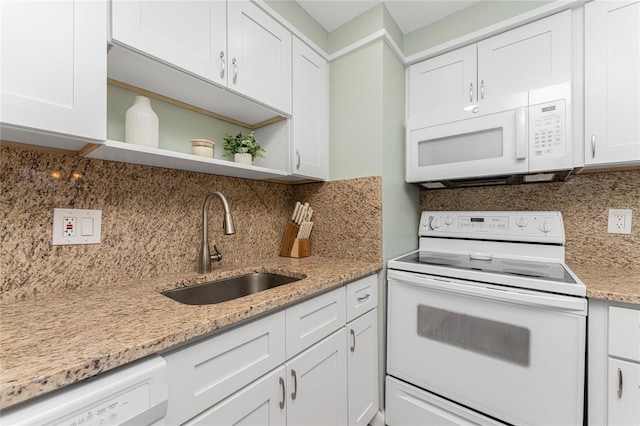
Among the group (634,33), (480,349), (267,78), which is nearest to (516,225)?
(480,349)

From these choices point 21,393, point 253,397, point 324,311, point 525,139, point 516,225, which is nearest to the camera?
point 21,393

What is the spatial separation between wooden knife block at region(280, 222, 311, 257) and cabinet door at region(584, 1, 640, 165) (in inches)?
61.6

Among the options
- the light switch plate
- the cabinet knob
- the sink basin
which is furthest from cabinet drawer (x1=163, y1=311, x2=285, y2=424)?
the cabinet knob

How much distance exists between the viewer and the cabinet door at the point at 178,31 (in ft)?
3.02

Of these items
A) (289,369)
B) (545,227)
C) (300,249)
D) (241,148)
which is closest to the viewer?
(289,369)

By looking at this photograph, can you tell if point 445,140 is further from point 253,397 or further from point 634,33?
point 253,397

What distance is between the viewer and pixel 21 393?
18.7 inches

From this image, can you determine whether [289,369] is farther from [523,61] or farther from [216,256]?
[523,61]

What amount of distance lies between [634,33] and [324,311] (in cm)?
189

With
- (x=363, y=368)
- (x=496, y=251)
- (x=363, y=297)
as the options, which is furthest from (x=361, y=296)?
(x=496, y=251)

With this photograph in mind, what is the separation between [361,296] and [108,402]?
3.69 feet

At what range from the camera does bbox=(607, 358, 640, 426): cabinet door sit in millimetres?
1015

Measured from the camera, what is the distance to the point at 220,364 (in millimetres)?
813

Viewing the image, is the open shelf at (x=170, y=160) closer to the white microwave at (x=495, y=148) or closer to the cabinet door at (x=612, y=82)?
the white microwave at (x=495, y=148)
